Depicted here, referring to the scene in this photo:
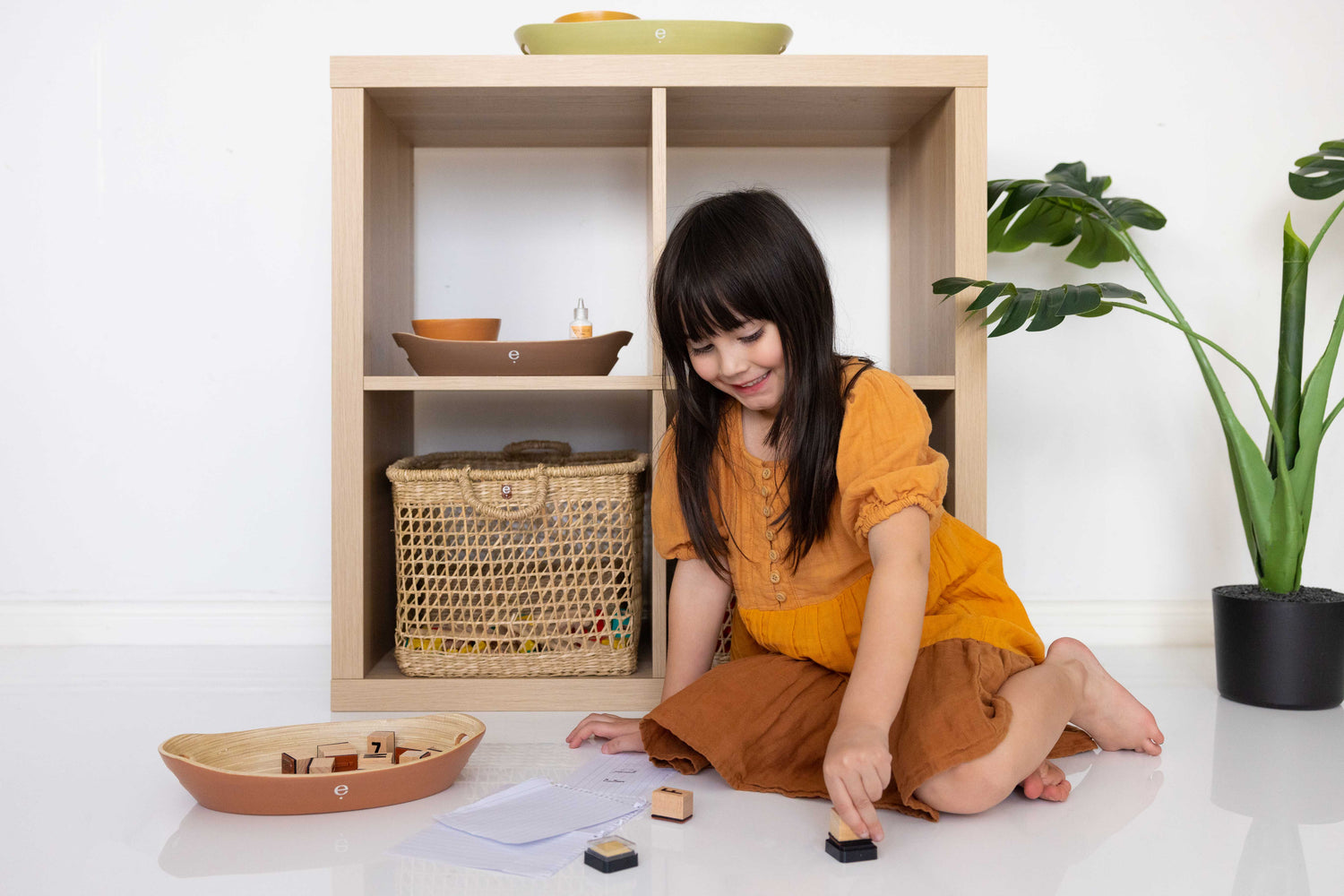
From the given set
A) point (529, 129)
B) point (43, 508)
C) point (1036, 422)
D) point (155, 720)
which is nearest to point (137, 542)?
point (43, 508)

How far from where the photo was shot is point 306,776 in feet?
3.09

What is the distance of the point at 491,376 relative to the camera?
136 cm

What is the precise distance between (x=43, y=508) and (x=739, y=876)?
1.45 metres

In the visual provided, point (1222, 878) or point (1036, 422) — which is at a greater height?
point (1036, 422)

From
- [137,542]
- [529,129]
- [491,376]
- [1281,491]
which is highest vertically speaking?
[529,129]

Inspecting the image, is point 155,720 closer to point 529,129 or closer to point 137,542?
point 137,542

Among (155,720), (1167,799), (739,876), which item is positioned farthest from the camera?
(155,720)

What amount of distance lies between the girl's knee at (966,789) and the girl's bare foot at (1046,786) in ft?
0.20

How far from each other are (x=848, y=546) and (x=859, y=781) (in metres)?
0.32

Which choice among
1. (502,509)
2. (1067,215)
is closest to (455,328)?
(502,509)

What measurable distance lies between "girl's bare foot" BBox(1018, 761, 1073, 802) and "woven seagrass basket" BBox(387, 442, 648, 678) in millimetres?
563

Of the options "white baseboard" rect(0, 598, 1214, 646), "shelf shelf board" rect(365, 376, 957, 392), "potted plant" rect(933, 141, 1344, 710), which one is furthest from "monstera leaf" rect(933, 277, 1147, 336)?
"white baseboard" rect(0, 598, 1214, 646)

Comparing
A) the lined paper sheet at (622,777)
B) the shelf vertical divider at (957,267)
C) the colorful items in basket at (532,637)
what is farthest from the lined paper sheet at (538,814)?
the shelf vertical divider at (957,267)

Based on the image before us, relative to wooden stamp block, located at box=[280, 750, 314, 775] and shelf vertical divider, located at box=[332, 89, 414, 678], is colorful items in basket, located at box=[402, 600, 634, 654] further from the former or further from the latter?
wooden stamp block, located at box=[280, 750, 314, 775]
